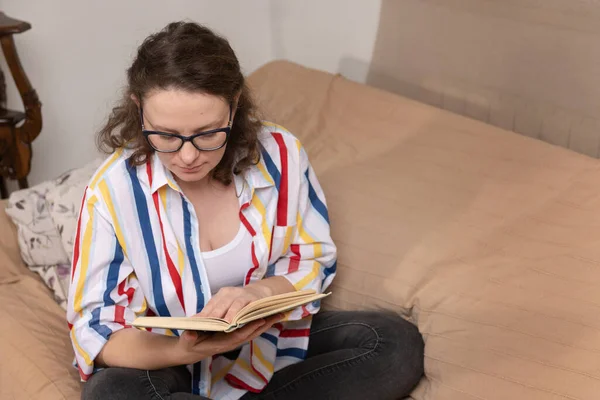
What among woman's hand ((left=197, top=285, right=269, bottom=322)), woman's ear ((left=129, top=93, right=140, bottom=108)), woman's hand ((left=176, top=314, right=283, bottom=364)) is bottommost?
woman's hand ((left=176, top=314, right=283, bottom=364))

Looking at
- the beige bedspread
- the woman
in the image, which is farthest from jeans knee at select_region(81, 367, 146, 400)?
the beige bedspread

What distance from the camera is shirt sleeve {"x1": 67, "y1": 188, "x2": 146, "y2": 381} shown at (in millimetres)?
1353

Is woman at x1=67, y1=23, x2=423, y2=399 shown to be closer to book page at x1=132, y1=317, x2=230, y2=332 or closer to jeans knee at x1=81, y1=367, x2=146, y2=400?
jeans knee at x1=81, y1=367, x2=146, y2=400

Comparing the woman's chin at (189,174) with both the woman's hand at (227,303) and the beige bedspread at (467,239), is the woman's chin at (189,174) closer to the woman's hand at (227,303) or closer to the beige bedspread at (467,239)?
the woman's hand at (227,303)

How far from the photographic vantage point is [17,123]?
6.68 ft

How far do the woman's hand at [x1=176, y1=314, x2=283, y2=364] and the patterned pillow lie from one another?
58 cm

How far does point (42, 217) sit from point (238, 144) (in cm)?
62

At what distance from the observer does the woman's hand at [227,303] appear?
4.19ft

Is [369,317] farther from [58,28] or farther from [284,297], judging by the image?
[58,28]

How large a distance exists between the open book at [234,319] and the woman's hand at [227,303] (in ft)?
0.32

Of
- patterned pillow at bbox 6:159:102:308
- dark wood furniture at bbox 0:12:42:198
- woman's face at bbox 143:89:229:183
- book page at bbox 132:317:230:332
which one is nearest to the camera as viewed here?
book page at bbox 132:317:230:332

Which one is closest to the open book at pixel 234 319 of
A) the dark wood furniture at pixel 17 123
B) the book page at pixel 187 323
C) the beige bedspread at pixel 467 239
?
the book page at pixel 187 323

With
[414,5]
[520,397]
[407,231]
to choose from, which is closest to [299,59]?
[414,5]

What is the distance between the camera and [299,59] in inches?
107
